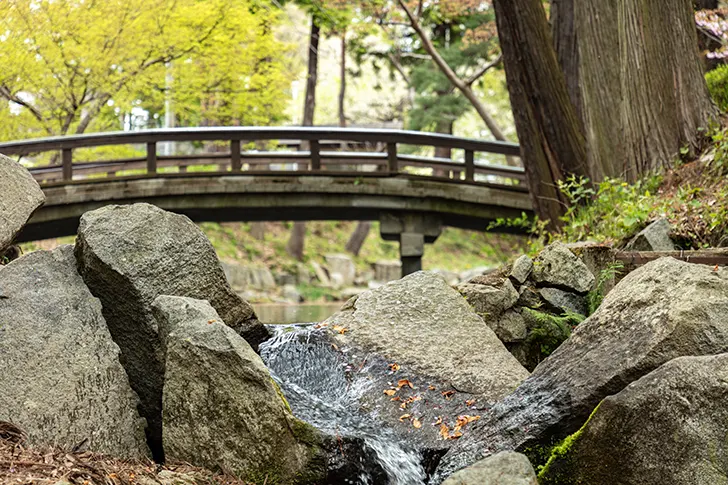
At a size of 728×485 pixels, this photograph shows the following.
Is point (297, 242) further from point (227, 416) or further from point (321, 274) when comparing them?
point (227, 416)

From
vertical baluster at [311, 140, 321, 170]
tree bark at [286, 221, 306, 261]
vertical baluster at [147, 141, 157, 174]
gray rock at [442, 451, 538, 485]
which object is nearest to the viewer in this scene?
gray rock at [442, 451, 538, 485]

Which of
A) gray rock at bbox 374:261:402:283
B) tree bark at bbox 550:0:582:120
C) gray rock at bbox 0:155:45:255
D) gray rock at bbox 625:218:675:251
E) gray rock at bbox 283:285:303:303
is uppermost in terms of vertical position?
tree bark at bbox 550:0:582:120

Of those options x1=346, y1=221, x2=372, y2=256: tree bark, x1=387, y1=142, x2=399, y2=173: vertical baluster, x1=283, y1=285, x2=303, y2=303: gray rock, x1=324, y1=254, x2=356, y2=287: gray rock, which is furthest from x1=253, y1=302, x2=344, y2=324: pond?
x1=346, y1=221, x2=372, y2=256: tree bark

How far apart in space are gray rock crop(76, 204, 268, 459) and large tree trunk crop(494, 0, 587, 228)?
243 inches

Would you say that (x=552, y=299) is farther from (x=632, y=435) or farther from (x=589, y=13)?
(x=589, y=13)

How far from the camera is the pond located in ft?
48.0

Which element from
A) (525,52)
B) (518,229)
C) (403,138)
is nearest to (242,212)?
(403,138)

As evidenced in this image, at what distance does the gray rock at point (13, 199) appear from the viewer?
214 inches

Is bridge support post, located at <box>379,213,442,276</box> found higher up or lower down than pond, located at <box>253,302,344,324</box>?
higher up

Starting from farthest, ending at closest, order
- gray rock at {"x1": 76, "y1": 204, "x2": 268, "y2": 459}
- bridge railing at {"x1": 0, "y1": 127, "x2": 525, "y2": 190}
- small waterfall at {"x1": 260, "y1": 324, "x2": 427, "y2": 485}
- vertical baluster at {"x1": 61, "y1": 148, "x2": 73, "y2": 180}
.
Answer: bridge railing at {"x1": 0, "y1": 127, "x2": 525, "y2": 190} → vertical baluster at {"x1": 61, "y1": 148, "x2": 73, "y2": 180} → gray rock at {"x1": 76, "y1": 204, "x2": 268, "y2": 459} → small waterfall at {"x1": 260, "y1": 324, "x2": 427, "y2": 485}

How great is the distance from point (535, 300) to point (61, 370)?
3696mm

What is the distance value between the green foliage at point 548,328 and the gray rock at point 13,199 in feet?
12.2

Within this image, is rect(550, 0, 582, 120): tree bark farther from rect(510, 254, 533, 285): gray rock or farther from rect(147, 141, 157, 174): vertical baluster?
rect(147, 141, 157, 174): vertical baluster

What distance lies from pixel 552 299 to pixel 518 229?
8.51 metres
